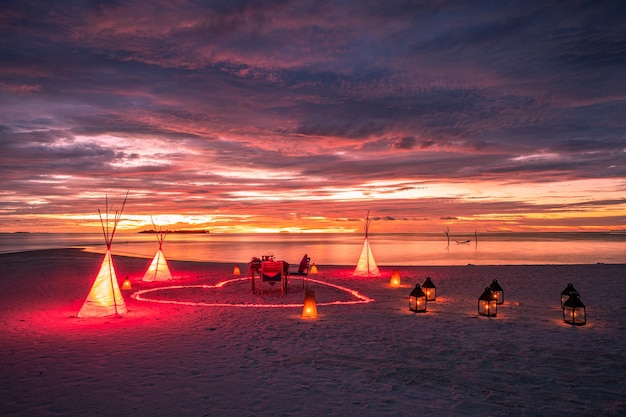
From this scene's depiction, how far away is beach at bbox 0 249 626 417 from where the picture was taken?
5469 mm

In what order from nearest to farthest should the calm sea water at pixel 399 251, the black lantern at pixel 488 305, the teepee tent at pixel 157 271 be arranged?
the black lantern at pixel 488 305 → the teepee tent at pixel 157 271 → the calm sea water at pixel 399 251

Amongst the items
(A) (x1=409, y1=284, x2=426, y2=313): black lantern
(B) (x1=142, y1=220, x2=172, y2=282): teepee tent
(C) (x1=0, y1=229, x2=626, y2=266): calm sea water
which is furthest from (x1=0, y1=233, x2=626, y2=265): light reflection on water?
(A) (x1=409, y1=284, x2=426, y2=313): black lantern

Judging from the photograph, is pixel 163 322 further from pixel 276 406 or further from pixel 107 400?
pixel 276 406

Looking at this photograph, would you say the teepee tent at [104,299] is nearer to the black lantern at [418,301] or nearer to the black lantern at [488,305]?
the black lantern at [418,301]

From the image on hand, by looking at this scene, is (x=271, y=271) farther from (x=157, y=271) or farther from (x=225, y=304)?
(x=157, y=271)

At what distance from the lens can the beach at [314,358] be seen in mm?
5469

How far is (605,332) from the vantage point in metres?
9.08

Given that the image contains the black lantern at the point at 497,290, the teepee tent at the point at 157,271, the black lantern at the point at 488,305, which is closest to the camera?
the black lantern at the point at 488,305

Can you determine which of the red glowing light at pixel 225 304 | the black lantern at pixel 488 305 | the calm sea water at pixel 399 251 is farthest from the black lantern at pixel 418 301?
the calm sea water at pixel 399 251

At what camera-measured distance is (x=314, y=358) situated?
7.41 m

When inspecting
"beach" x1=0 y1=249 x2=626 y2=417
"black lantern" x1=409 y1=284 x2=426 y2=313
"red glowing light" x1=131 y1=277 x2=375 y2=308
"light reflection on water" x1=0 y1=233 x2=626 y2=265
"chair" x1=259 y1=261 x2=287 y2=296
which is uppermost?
"light reflection on water" x1=0 y1=233 x2=626 y2=265

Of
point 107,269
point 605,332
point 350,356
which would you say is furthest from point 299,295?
point 605,332

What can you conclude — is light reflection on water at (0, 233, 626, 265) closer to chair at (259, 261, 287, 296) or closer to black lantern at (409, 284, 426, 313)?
chair at (259, 261, 287, 296)

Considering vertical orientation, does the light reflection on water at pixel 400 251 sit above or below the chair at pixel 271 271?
above
